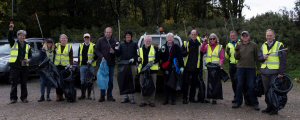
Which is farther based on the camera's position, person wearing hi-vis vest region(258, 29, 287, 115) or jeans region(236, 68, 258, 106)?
jeans region(236, 68, 258, 106)

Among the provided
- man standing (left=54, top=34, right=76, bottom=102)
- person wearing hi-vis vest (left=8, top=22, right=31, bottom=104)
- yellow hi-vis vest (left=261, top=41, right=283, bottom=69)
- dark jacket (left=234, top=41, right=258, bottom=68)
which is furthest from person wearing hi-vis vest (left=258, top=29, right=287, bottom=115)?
person wearing hi-vis vest (left=8, top=22, right=31, bottom=104)

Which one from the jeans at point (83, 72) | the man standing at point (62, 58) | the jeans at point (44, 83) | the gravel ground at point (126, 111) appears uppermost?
the man standing at point (62, 58)

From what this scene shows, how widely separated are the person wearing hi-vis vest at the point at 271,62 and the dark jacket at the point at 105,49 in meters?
3.70

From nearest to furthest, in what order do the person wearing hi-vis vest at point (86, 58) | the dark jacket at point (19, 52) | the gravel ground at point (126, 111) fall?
1. the gravel ground at point (126, 111)
2. the dark jacket at point (19, 52)
3. the person wearing hi-vis vest at point (86, 58)

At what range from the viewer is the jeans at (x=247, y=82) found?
937 centimetres

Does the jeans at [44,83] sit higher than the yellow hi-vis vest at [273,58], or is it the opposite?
the yellow hi-vis vest at [273,58]

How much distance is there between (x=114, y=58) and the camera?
34.3 feet

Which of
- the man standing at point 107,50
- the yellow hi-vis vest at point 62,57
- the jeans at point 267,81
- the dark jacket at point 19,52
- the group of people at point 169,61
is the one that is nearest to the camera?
the jeans at point 267,81

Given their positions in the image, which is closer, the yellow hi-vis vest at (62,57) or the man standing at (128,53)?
the man standing at (128,53)

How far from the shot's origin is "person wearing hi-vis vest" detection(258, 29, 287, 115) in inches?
345

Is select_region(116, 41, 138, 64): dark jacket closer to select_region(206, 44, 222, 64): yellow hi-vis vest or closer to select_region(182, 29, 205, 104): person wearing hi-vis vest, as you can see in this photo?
select_region(182, 29, 205, 104): person wearing hi-vis vest

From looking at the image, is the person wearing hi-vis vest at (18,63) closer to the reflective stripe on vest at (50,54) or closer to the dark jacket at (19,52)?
the dark jacket at (19,52)

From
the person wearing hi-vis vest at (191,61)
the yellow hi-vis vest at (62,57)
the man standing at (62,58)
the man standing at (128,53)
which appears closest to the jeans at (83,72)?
the man standing at (62,58)

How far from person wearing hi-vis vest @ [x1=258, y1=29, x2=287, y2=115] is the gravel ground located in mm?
694
